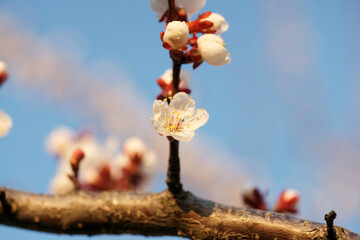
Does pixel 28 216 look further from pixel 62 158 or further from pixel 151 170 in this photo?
pixel 62 158

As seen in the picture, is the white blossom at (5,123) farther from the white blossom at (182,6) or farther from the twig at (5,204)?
the white blossom at (182,6)

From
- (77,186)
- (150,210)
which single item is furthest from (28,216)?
(150,210)

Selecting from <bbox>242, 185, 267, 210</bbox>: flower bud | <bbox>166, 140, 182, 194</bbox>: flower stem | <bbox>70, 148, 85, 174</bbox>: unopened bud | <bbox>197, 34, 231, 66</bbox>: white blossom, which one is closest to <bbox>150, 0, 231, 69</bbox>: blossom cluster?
<bbox>197, 34, 231, 66</bbox>: white blossom

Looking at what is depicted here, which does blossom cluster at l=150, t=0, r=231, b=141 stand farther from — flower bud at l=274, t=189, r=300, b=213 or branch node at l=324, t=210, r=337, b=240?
flower bud at l=274, t=189, r=300, b=213

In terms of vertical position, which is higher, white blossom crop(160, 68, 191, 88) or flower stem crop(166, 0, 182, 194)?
A: white blossom crop(160, 68, 191, 88)

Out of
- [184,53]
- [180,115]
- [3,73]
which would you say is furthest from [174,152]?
[3,73]

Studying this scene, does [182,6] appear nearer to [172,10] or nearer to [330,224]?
[172,10]

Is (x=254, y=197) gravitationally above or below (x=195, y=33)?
below
